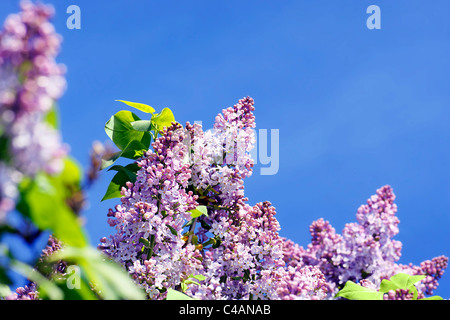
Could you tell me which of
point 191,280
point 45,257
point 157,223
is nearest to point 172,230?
point 157,223

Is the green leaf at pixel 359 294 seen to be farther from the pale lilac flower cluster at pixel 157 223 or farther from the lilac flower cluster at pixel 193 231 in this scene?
the pale lilac flower cluster at pixel 157 223

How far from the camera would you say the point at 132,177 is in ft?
10.2

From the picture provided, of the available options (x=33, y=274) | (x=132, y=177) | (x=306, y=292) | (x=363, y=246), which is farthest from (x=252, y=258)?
(x=33, y=274)

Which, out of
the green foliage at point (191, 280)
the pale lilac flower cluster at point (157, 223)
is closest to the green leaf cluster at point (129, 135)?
the pale lilac flower cluster at point (157, 223)

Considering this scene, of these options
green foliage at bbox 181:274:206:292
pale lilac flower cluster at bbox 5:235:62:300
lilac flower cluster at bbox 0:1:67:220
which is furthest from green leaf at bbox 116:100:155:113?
lilac flower cluster at bbox 0:1:67:220

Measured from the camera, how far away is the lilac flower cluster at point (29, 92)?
0.81 metres

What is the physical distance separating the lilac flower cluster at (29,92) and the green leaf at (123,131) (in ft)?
8.41

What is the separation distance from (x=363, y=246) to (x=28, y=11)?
3272mm

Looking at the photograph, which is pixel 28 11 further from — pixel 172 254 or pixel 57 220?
pixel 172 254

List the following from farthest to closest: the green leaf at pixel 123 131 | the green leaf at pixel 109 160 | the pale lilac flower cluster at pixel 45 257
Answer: the green leaf at pixel 123 131 → the green leaf at pixel 109 160 → the pale lilac flower cluster at pixel 45 257

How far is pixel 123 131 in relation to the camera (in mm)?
3449

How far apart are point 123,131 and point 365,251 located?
2024 millimetres

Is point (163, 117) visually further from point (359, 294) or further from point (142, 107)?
point (359, 294)

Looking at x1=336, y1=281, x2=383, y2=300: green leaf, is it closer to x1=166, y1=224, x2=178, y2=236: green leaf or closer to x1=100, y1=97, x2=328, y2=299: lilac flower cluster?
x1=100, y1=97, x2=328, y2=299: lilac flower cluster
